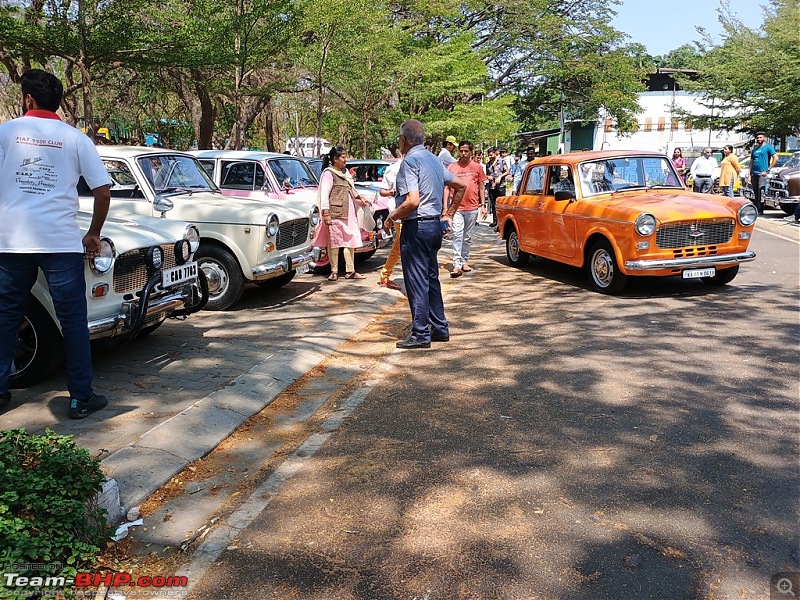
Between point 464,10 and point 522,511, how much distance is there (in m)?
31.0

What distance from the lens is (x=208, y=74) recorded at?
2339 centimetres

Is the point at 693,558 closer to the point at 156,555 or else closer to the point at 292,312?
the point at 156,555

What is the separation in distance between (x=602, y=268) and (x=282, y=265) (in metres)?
3.94

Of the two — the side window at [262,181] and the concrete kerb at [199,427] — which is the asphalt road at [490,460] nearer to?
the concrete kerb at [199,427]

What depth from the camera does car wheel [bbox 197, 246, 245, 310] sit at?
27.7ft

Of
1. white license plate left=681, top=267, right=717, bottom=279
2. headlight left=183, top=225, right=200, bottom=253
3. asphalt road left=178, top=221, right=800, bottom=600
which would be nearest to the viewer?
asphalt road left=178, top=221, right=800, bottom=600

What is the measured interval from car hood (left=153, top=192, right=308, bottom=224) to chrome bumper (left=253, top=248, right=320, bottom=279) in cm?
46

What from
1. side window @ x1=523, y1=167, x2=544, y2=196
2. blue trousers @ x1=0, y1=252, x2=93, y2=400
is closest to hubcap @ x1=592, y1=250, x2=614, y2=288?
side window @ x1=523, y1=167, x2=544, y2=196

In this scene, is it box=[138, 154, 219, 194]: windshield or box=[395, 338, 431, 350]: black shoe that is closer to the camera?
box=[395, 338, 431, 350]: black shoe

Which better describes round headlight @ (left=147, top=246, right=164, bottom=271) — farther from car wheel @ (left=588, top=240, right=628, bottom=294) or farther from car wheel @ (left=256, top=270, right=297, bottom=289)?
car wheel @ (left=588, top=240, right=628, bottom=294)

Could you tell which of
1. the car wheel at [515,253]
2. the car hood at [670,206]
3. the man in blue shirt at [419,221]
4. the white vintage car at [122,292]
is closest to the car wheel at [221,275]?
the white vintage car at [122,292]

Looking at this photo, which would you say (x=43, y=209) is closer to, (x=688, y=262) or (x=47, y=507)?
(x=47, y=507)

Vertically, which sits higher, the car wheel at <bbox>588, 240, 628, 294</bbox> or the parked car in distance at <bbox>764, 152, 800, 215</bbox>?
the parked car in distance at <bbox>764, 152, 800, 215</bbox>

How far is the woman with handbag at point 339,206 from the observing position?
1018 centimetres
